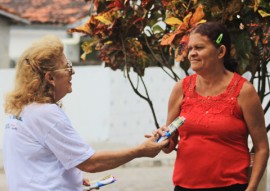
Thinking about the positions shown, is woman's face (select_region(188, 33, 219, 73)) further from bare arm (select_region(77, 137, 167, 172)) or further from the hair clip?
bare arm (select_region(77, 137, 167, 172))

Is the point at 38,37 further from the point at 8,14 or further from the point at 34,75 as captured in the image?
the point at 34,75

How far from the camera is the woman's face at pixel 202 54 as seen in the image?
4320 mm

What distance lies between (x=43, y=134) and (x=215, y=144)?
966 millimetres

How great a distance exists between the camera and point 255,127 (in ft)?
13.9

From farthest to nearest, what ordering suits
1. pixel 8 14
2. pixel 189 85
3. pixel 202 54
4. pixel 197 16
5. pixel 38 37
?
pixel 38 37 → pixel 8 14 → pixel 197 16 → pixel 189 85 → pixel 202 54

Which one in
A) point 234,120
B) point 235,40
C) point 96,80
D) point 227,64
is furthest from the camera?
point 96,80

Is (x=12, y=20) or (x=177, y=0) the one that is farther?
(x=12, y=20)

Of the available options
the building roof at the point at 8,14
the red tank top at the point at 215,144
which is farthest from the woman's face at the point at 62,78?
the building roof at the point at 8,14

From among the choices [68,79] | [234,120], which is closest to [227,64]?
[234,120]

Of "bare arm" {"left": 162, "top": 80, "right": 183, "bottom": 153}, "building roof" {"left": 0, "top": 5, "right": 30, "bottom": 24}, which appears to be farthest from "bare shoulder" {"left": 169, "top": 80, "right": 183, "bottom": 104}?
"building roof" {"left": 0, "top": 5, "right": 30, "bottom": 24}

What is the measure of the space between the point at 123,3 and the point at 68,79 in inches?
89.2

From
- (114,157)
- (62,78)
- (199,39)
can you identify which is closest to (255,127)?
(199,39)

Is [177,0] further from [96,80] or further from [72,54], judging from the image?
[72,54]

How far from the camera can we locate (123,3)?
5.99 metres
